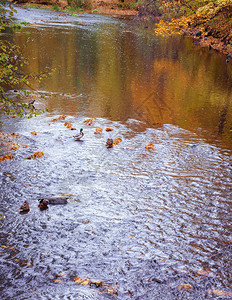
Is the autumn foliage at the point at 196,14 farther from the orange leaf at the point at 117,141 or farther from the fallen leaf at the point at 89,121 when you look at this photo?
the orange leaf at the point at 117,141

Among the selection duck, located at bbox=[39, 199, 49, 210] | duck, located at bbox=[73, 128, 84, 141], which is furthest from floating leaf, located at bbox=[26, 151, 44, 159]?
duck, located at bbox=[39, 199, 49, 210]

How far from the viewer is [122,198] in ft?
20.5

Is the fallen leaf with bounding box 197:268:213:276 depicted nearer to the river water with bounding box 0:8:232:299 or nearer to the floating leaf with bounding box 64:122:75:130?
the river water with bounding box 0:8:232:299

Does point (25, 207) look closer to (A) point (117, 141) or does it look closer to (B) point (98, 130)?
(A) point (117, 141)

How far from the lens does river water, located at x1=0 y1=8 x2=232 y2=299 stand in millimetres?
4285

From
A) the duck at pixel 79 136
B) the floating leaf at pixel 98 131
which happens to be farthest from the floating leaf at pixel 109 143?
the floating leaf at pixel 98 131

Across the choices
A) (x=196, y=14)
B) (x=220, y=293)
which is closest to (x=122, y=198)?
(x=220, y=293)

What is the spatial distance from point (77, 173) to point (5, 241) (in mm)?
2562

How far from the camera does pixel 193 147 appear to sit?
28.6 ft

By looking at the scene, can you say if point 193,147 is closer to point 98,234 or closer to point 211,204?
point 211,204

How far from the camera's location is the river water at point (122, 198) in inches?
169

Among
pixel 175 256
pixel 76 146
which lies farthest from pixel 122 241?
pixel 76 146

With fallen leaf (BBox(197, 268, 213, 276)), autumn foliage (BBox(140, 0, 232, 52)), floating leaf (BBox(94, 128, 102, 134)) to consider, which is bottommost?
fallen leaf (BBox(197, 268, 213, 276))

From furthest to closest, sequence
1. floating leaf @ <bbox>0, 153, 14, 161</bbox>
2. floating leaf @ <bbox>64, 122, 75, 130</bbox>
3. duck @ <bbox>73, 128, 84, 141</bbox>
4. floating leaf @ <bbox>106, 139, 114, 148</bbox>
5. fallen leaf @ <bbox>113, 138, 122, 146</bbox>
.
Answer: floating leaf @ <bbox>64, 122, 75, 130</bbox>
fallen leaf @ <bbox>113, 138, 122, 146</bbox>
duck @ <bbox>73, 128, 84, 141</bbox>
floating leaf @ <bbox>106, 139, 114, 148</bbox>
floating leaf @ <bbox>0, 153, 14, 161</bbox>
